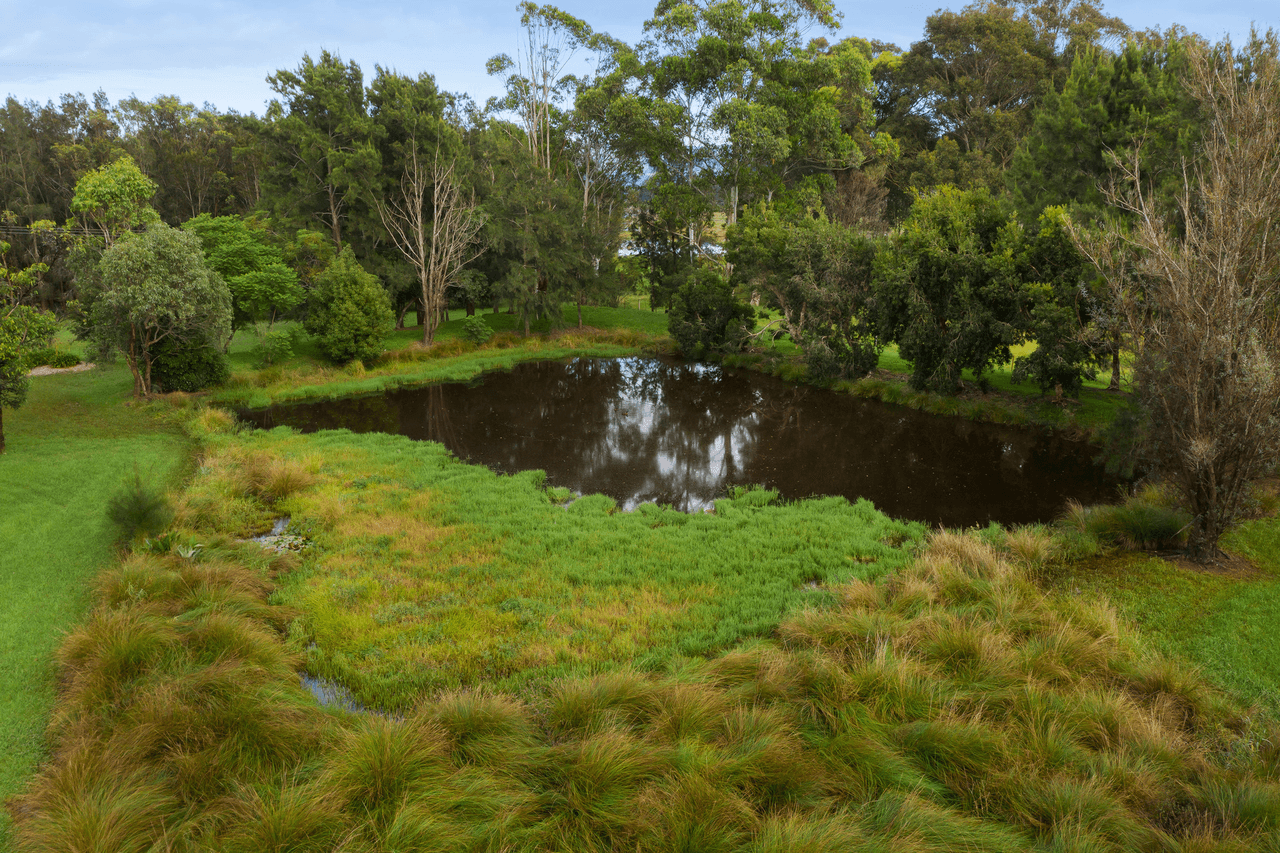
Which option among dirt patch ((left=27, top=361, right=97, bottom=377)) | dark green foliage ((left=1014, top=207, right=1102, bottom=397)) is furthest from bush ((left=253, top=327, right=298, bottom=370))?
dark green foliage ((left=1014, top=207, right=1102, bottom=397))

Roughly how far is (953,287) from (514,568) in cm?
1414

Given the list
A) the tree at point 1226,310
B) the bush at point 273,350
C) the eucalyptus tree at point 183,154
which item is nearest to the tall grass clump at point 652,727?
the tree at point 1226,310

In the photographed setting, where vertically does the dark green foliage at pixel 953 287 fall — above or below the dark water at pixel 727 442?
above

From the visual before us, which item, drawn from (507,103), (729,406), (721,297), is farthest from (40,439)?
(507,103)

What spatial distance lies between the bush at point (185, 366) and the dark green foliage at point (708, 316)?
599 inches

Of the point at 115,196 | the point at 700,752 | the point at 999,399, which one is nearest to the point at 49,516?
the point at 700,752

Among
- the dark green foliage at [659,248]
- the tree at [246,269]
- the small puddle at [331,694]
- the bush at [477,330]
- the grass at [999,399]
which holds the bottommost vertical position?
the small puddle at [331,694]

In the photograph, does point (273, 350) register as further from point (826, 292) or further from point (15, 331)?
point (826, 292)

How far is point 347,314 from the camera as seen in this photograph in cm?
2217

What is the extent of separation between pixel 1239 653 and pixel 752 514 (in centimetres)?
604

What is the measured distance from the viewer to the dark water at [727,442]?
40.1 ft

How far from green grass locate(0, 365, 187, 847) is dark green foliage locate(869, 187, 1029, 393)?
1768cm

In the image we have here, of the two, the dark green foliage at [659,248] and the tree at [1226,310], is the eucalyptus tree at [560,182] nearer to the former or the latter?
the dark green foliage at [659,248]

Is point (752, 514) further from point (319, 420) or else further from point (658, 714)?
point (319, 420)
